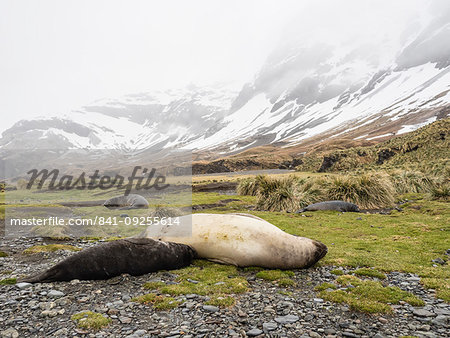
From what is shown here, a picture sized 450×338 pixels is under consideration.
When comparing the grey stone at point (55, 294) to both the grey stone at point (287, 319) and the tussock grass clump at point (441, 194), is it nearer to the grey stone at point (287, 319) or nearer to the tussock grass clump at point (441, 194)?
the grey stone at point (287, 319)

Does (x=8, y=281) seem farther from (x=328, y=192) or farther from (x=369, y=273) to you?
(x=328, y=192)

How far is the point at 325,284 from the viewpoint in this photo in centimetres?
668

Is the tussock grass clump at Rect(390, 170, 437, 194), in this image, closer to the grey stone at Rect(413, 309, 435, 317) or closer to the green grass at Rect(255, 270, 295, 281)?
the green grass at Rect(255, 270, 295, 281)

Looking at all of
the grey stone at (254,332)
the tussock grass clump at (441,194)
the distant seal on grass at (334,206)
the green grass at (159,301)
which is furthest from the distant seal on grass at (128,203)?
the tussock grass clump at (441,194)

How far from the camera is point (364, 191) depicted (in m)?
19.5

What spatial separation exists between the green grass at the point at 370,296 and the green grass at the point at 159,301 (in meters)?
3.05

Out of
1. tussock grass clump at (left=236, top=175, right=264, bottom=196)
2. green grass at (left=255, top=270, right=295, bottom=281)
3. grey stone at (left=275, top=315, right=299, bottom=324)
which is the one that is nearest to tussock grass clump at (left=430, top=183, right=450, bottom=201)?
tussock grass clump at (left=236, top=175, right=264, bottom=196)

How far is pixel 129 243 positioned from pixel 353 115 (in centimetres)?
20595

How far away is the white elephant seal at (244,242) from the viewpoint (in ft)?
25.8

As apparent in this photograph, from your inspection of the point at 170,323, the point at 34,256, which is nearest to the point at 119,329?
the point at 170,323

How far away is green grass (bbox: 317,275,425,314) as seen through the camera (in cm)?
546

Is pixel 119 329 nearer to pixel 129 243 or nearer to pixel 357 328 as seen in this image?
pixel 129 243

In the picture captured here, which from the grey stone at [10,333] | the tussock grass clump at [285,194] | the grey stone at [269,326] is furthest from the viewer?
the tussock grass clump at [285,194]

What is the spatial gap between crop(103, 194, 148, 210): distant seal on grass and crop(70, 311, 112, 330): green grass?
1525 centimetres
